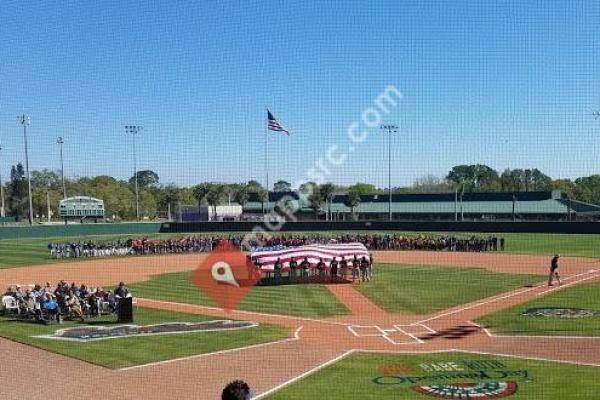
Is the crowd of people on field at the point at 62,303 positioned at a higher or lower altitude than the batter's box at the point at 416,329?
higher

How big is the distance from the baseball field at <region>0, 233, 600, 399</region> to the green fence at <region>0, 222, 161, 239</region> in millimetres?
31987

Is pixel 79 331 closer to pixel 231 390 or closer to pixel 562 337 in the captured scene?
pixel 562 337

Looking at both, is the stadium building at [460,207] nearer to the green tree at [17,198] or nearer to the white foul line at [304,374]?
the green tree at [17,198]

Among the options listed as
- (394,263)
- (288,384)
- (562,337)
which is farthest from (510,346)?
(394,263)

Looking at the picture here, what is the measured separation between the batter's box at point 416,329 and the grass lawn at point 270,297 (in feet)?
8.32

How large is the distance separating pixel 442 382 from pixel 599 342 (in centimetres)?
504

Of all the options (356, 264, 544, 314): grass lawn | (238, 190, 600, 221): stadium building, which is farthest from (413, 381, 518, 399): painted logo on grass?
(238, 190, 600, 221): stadium building

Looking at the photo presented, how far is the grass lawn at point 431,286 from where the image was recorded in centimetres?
1942

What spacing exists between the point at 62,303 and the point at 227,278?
10139mm

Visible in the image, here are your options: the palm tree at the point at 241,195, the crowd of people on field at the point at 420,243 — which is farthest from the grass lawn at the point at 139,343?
the palm tree at the point at 241,195

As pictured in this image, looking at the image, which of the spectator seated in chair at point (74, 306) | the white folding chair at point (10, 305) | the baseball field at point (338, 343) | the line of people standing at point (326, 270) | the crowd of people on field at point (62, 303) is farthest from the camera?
the line of people standing at point (326, 270)

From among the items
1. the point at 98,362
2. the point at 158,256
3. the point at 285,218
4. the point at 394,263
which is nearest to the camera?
the point at 98,362

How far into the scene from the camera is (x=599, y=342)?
13461mm

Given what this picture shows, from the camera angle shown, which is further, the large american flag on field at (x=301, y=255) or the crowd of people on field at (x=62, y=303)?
the large american flag on field at (x=301, y=255)
